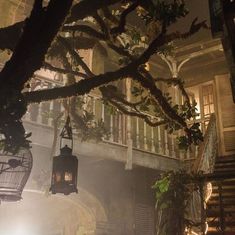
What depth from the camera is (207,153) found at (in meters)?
8.27

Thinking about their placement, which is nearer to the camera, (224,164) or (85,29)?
(85,29)

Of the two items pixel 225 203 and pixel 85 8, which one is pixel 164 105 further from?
pixel 225 203

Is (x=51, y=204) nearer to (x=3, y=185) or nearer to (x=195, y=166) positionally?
(x=195, y=166)

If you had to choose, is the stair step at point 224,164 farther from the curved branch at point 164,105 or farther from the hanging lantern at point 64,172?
A: the hanging lantern at point 64,172

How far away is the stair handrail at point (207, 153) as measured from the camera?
22.8 feet

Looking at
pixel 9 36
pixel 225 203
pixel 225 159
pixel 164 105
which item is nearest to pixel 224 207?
pixel 225 203

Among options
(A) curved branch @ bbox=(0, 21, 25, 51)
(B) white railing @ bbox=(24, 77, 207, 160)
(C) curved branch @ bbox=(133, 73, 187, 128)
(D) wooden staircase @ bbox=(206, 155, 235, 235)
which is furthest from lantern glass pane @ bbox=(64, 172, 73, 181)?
(D) wooden staircase @ bbox=(206, 155, 235, 235)

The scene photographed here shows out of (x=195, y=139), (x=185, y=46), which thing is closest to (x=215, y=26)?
(x=195, y=139)

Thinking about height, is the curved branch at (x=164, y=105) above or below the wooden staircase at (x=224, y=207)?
above

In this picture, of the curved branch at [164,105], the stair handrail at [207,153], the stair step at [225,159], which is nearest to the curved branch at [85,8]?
the curved branch at [164,105]

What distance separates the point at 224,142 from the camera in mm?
11914

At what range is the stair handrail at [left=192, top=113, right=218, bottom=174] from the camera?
6963 mm

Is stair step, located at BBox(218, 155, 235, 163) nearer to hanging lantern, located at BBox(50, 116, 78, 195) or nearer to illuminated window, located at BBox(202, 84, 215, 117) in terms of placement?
illuminated window, located at BBox(202, 84, 215, 117)

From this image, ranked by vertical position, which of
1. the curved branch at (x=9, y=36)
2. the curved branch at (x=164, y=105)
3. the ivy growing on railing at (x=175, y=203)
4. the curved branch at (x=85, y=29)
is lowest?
the ivy growing on railing at (x=175, y=203)
